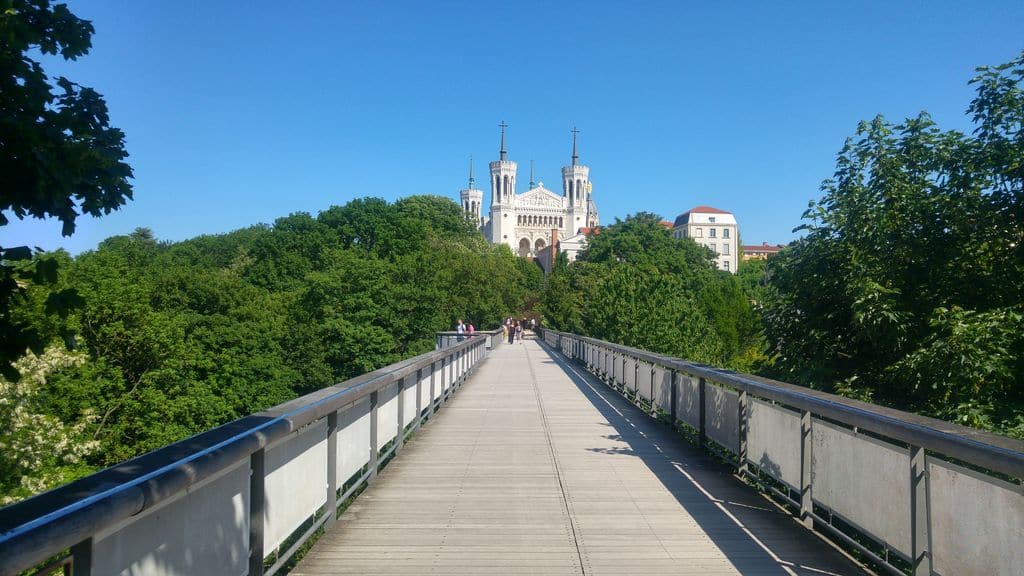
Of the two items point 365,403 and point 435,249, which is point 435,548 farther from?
point 435,249

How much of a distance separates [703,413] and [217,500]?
6335 mm

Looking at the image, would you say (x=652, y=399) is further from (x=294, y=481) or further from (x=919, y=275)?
(x=294, y=481)

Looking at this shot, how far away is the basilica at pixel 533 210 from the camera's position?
181750mm

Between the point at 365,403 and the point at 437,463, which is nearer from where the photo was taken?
the point at 365,403

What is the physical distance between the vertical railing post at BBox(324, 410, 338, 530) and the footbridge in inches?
0.7

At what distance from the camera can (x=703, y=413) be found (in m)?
8.84

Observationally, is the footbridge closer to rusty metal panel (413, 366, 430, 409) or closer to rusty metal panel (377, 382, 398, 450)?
rusty metal panel (377, 382, 398, 450)

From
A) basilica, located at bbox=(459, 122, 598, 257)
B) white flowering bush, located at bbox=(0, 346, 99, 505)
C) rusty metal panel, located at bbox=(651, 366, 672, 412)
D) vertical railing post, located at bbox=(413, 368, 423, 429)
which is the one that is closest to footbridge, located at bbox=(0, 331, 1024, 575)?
vertical railing post, located at bbox=(413, 368, 423, 429)

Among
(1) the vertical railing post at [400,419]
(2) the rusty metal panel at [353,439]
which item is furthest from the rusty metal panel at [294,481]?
(1) the vertical railing post at [400,419]

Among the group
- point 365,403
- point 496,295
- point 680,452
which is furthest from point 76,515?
point 496,295

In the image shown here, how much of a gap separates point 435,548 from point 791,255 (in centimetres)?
899

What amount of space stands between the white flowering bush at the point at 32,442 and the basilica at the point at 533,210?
6057 inches

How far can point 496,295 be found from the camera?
61406mm

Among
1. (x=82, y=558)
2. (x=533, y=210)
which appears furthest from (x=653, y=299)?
(x=533, y=210)
